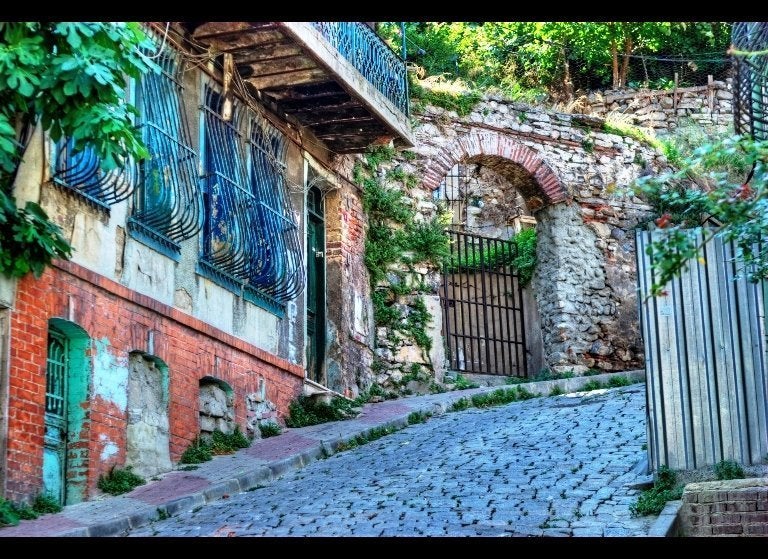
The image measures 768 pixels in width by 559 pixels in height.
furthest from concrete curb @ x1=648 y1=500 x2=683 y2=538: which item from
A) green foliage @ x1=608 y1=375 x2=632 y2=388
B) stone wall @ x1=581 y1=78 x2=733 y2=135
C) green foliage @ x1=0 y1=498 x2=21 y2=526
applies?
stone wall @ x1=581 y1=78 x2=733 y2=135

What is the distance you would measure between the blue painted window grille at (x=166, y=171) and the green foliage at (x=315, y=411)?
8.69 feet

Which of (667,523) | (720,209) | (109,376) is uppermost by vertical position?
(720,209)

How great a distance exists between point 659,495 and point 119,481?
436 centimetres

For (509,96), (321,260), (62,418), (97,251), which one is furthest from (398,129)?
(62,418)

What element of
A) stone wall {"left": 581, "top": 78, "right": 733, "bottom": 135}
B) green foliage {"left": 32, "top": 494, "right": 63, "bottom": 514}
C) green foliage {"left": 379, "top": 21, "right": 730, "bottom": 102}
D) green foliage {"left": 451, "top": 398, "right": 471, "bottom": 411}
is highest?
green foliage {"left": 379, "top": 21, "right": 730, "bottom": 102}

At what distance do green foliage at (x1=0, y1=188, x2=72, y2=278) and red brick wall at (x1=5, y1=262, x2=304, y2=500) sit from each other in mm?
199

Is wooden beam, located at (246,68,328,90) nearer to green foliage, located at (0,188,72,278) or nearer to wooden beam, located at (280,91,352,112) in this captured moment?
wooden beam, located at (280,91,352,112)

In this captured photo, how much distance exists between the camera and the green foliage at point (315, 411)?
14.1 metres

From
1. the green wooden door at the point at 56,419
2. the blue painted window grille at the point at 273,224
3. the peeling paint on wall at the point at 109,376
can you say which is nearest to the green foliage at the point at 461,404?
the blue painted window grille at the point at 273,224

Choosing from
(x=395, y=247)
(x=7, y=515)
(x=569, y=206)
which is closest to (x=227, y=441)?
(x=7, y=515)

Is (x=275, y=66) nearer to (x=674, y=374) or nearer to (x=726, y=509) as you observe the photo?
(x=674, y=374)

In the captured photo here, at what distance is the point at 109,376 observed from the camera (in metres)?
10.6

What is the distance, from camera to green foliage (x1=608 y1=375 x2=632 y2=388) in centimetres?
1730

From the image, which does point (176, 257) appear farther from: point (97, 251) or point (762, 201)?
point (762, 201)
